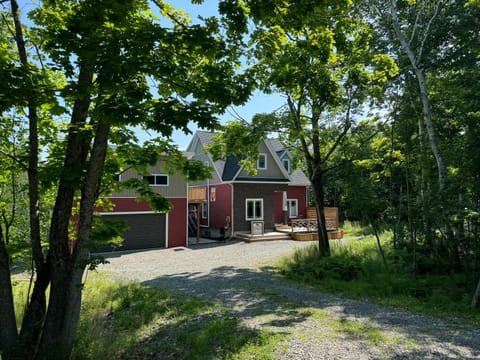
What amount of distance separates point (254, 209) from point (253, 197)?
0.85 m

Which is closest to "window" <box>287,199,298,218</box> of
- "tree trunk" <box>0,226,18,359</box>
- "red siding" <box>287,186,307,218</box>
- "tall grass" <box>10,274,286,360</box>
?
"red siding" <box>287,186,307,218</box>

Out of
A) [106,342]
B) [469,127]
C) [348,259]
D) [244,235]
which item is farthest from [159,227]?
[469,127]

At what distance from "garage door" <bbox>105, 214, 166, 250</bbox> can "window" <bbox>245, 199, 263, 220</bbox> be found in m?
6.20

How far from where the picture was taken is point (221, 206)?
920 inches

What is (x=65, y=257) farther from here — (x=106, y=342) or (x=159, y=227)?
(x=159, y=227)

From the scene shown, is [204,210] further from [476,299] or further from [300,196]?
[476,299]

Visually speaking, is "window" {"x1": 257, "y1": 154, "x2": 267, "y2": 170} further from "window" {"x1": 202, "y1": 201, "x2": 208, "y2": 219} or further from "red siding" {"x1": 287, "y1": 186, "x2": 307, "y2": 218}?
"window" {"x1": 202, "y1": 201, "x2": 208, "y2": 219}

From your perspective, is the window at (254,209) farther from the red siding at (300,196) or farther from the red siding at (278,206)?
the red siding at (300,196)

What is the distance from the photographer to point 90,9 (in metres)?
4.14

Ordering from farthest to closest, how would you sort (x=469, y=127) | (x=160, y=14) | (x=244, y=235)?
(x=244, y=235) → (x=469, y=127) → (x=160, y=14)

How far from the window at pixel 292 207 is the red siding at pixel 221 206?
5.94m

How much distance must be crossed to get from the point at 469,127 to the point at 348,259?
5526 millimetres

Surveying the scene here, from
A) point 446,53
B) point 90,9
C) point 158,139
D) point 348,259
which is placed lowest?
point 348,259

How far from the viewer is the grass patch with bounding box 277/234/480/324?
23.8 feet
